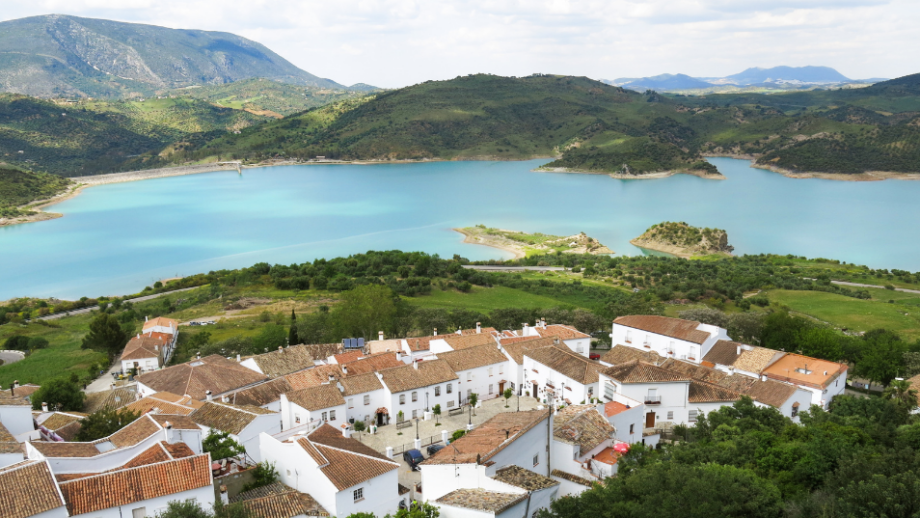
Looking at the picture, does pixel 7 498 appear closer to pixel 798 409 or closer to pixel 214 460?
pixel 214 460

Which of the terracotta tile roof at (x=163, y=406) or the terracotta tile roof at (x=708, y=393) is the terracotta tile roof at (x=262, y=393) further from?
the terracotta tile roof at (x=708, y=393)

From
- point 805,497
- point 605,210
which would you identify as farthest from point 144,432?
point 605,210

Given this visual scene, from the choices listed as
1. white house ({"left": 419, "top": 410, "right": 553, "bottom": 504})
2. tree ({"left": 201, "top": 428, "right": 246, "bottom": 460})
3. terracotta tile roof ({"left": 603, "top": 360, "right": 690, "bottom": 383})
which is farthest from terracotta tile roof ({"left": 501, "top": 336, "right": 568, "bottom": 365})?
tree ({"left": 201, "top": 428, "right": 246, "bottom": 460})

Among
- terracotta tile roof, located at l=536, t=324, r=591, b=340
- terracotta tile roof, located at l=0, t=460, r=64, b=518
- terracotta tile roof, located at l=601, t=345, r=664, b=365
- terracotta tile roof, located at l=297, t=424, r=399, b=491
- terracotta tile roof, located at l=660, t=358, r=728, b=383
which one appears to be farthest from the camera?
terracotta tile roof, located at l=536, t=324, r=591, b=340

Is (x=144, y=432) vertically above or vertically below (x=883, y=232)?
above

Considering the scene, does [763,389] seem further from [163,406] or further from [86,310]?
[86,310]

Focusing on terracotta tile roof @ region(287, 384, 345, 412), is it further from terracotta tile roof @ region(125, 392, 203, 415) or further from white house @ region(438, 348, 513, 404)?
white house @ region(438, 348, 513, 404)

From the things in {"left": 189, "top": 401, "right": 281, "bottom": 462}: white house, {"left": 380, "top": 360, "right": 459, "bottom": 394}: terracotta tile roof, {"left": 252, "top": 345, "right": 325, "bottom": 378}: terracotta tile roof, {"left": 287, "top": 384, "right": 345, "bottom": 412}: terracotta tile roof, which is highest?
{"left": 189, "top": 401, "right": 281, "bottom": 462}: white house
